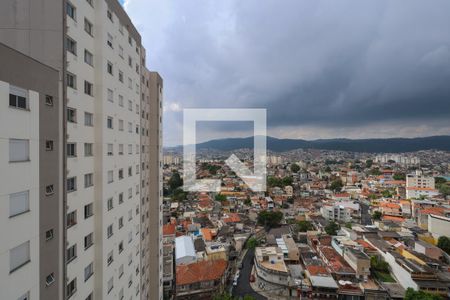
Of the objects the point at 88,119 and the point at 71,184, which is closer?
the point at 71,184

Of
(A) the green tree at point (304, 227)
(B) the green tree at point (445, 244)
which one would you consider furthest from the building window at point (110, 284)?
(B) the green tree at point (445, 244)

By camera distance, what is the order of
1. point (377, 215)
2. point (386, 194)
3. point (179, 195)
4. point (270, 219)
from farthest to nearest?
point (386, 194) < point (179, 195) < point (377, 215) < point (270, 219)

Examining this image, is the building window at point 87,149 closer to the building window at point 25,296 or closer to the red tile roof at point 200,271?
the building window at point 25,296

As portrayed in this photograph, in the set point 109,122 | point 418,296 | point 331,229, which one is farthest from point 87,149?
point 331,229

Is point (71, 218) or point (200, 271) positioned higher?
point (71, 218)

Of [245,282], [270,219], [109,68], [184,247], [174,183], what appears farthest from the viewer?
[174,183]

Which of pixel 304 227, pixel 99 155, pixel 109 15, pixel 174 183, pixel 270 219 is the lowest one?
pixel 304 227

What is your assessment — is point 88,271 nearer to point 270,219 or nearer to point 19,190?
point 19,190
